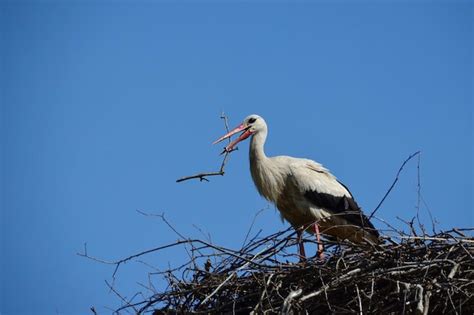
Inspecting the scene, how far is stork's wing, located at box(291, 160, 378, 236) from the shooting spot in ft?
25.7

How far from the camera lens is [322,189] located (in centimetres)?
786

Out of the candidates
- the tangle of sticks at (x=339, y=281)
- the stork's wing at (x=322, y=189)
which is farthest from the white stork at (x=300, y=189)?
the tangle of sticks at (x=339, y=281)

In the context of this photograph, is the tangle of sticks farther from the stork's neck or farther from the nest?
the stork's neck

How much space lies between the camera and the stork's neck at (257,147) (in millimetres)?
8180

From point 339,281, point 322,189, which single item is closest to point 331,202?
point 322,189

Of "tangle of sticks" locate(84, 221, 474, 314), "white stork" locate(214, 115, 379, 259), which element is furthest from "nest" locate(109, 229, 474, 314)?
"white stork" locate(214, 115, 379, 259)

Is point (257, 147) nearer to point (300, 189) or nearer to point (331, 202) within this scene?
point (300, 189)

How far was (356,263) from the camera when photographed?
5277mm

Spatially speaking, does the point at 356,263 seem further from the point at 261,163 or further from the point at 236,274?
the point at 261,163

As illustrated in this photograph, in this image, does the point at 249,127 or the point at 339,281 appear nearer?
the point at 339,281

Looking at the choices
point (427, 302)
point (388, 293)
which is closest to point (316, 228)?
point (388, 293)

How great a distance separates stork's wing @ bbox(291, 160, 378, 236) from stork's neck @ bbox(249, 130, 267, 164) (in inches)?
12.8

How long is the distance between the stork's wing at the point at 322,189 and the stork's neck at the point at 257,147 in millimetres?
326

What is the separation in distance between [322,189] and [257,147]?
747 mm
